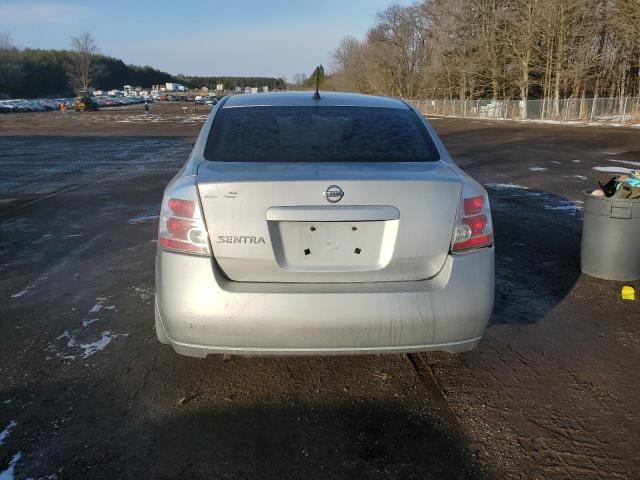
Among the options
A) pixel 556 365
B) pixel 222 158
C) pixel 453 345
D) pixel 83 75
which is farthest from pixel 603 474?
pixel 83 75

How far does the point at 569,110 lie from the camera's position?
128 feet

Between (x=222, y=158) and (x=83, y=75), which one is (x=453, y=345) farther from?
(x=83, y=75)

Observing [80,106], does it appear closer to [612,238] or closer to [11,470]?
[612,238]

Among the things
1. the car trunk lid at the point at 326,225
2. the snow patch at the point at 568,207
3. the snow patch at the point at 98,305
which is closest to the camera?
the car trunk lid at the point at 326,225

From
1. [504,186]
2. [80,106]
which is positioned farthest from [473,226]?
[80,106]

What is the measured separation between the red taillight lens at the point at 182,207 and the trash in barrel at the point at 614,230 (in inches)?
155

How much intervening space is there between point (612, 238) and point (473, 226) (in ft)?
9.08

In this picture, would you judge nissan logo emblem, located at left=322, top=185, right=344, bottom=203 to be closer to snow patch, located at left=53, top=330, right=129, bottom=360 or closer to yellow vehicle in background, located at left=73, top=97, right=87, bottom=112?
snow patch, located at left=53, top=330, right=129, bottom=360

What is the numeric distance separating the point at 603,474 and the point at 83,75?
152230 millimetres

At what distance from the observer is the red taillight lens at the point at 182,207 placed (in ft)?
8.62

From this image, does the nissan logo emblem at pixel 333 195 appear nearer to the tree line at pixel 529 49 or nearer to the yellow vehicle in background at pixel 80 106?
the tree line at pixel 529 49

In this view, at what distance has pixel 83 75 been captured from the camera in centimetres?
13388

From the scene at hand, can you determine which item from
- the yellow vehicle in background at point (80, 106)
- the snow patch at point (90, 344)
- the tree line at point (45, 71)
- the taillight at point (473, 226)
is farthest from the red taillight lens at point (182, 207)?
the tree line at point (45, 71)

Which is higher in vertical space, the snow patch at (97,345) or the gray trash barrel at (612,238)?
the gray trash barrel at (612,238)
